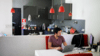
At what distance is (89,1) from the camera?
168 inches

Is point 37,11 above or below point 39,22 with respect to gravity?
above

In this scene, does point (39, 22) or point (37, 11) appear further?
point (39, 22)

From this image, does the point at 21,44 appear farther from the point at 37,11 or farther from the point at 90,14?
the point at 37,11

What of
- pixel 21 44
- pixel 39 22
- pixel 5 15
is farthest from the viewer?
pixel 39 22

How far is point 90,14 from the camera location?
13.7 ft

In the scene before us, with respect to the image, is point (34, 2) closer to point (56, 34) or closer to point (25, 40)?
point (25, 40)

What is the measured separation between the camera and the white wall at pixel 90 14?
383cm

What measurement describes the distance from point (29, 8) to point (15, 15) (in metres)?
1.06

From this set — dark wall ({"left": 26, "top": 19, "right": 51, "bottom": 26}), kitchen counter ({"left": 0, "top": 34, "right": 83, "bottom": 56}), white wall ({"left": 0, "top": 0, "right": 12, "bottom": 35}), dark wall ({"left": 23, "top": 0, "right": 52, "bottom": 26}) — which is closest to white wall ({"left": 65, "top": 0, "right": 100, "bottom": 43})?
kitchen counter ({"left": 0, "top": 34, "right": 83, "bottom": 56})

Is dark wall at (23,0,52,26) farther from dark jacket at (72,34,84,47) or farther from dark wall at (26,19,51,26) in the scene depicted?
dark jacket at (72,34,84,47)

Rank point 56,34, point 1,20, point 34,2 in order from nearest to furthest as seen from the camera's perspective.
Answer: point 56,34
point 1,20
point 34,2

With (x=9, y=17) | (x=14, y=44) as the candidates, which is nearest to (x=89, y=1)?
(x=14, y=44)

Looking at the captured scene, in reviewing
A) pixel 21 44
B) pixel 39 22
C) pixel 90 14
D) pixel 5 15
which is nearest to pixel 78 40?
pixel 90 14

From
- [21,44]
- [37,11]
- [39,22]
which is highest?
[37,11]
